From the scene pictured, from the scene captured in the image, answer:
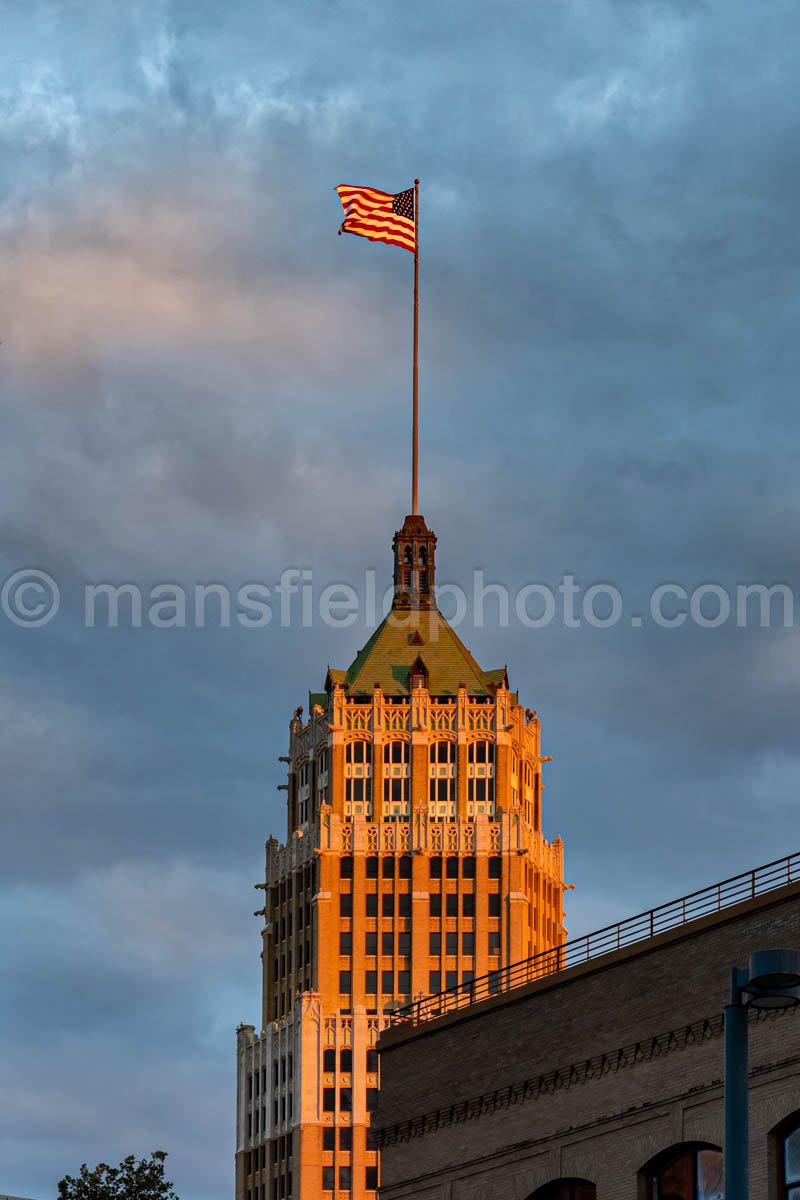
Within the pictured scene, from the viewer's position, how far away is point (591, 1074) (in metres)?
56.9

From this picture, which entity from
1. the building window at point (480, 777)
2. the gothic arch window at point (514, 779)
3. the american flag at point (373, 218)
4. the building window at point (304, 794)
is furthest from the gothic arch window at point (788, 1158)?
the building window at point (304, 794)

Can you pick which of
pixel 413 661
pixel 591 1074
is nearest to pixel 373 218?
pixel 413 661

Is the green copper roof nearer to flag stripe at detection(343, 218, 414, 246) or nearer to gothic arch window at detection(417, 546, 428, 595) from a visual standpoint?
gothic arch window at detection(417, 546, 428, 595)

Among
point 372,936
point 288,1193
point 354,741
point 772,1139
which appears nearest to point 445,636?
point 354,741

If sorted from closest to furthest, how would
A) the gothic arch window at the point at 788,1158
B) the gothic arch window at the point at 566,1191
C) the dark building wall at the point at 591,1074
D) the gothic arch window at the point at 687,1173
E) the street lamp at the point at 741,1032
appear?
the street lamp at the point at 741,1032 → the gothic arch window at the point at 788,1158 → the dark building wall at the point at 591,1074 → the gothic arch window at the point at 687,1173 → the gothic arch window at the point at 566,1191

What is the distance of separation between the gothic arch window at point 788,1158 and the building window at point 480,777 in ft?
357

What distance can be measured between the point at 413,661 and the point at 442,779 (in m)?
8.61

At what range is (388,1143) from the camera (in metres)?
63.2

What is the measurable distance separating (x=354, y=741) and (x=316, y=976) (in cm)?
1421

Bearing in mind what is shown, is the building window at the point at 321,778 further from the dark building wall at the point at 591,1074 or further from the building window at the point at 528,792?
the dark building wall at the point at 591,1074

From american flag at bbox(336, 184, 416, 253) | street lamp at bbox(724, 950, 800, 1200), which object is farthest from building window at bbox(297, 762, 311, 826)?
street lamp at bbox(724, 950, 800, 1200)

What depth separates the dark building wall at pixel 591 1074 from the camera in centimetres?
5259

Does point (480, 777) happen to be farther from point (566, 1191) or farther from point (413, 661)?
point (566, 1191)

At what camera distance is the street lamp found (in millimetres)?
33750
